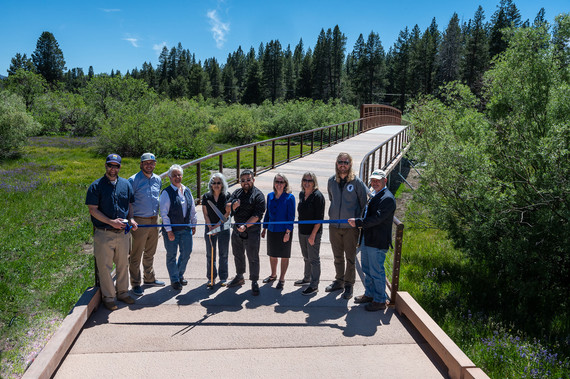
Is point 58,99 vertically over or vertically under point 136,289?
over

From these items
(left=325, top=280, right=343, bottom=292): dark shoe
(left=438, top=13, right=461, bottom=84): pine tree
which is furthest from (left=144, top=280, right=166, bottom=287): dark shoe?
(left=438, top=13, right=461, bottom=84): pine tree

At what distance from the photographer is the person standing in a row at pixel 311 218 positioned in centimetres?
564

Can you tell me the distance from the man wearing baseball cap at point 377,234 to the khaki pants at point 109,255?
2647mm

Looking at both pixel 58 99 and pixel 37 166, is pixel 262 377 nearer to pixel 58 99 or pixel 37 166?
pixel 37 166

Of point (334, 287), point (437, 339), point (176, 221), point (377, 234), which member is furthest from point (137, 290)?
point (437, 339)

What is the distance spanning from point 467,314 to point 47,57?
96662mm

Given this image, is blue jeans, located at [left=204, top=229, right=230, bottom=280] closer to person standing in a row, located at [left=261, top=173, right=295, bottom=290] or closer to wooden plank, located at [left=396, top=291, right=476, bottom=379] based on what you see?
person standing in a row, located at [left=261, top=173, right=295, bottom=290]

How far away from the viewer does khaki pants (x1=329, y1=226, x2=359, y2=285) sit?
5.65m

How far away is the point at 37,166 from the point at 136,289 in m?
16.5

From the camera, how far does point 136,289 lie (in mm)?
5621

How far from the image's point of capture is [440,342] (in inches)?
167

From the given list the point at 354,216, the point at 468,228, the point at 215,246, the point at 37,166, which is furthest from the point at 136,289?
the point at 37,166

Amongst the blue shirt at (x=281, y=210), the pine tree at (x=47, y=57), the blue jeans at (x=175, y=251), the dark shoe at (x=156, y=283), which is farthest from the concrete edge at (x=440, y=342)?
the pine tree at (x=47, y=57)

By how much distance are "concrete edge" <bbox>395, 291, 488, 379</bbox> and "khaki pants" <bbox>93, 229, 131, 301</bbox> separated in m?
3.23
